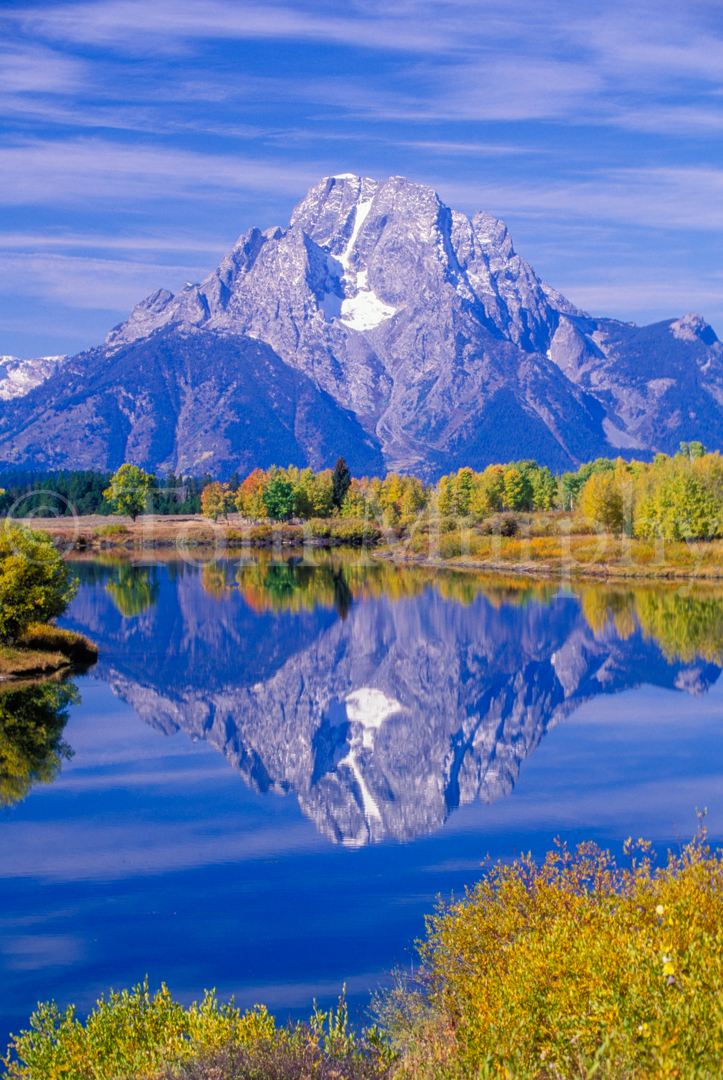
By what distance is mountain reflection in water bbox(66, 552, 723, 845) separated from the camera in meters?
23.4

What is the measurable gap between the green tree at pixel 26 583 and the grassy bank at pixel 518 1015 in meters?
24.0

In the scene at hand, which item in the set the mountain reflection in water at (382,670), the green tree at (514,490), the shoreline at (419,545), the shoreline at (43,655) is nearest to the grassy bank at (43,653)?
the shoreline at (43,655)

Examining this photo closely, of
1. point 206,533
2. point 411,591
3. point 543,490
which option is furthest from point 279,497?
point 411,591

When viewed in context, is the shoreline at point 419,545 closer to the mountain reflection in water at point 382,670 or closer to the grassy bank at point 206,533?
the grassy bank at point 206,533

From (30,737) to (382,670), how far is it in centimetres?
1544

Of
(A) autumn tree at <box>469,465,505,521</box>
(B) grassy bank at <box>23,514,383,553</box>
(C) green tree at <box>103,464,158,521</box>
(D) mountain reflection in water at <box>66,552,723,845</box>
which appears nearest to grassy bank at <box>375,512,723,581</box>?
(A) autumn tree at <box>469,465,505,521</box>

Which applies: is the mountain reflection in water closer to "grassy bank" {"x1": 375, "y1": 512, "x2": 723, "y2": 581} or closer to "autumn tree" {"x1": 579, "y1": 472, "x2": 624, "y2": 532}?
"grassy bank" {"x1": 375, "y1": 512, "x2": 723, "y2": 581}

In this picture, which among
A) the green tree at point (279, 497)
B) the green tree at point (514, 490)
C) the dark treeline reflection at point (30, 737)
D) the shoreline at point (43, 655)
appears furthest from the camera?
the green tree at point (279, 497)

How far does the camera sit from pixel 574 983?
7641mm

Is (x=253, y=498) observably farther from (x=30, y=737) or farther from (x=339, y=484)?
(x=30, y=737)

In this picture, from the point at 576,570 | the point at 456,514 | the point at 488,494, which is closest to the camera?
the point at 576,570

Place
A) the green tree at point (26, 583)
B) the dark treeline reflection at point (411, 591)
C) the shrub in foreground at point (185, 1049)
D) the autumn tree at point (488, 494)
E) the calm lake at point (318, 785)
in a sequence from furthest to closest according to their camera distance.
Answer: the autumn tree at point (488, 494) → the dark treeline reflection at point (411, 591) → the green tree at point (26, 583) → the calm lake at point (318, 785) → the shrub in foreground at point (185, 1049)

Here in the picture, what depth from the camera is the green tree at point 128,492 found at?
412 feet

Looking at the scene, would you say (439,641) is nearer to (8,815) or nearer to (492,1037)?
(8,815)
